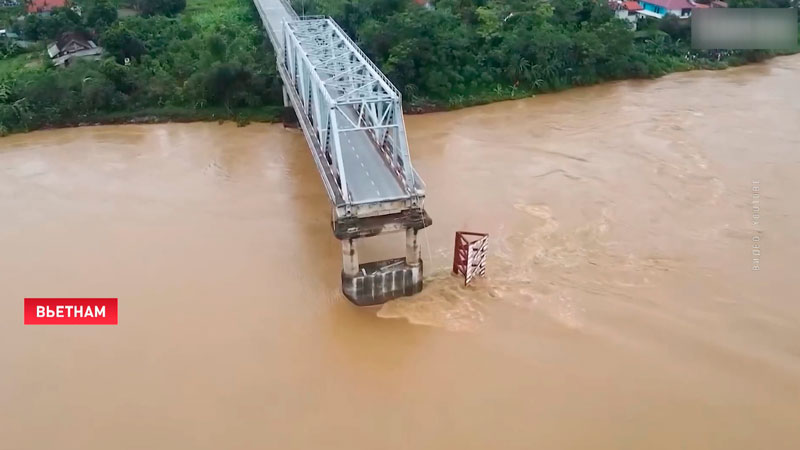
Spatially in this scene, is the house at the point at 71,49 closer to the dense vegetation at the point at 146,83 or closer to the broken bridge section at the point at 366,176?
the dense vegetation at the point at 146,83

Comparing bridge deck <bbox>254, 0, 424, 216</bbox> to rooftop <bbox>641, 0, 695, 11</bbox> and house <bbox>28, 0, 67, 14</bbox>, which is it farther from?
house <bbox>28, 0, 67, 14</bbox>

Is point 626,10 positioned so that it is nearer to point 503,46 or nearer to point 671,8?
point 671,8

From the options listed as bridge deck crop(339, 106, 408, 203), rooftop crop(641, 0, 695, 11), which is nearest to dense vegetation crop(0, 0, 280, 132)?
bridge deck crop(339, 106, 408, 203)

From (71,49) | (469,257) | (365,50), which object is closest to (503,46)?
(365,50)

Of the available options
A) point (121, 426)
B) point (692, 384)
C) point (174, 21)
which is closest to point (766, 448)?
point (692, 384)

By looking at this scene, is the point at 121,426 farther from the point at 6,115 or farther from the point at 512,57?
the point at 512,57
